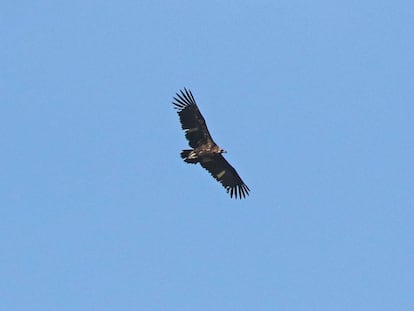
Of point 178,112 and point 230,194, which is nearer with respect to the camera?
point 178,112

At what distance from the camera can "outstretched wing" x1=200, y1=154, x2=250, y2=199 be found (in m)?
73.2

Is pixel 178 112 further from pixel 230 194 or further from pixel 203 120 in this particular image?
pixel 230 194

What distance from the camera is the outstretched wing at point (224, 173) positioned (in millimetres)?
73250

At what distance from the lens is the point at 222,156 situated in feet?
241

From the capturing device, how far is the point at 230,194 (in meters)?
76.1

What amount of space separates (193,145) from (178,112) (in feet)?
6.81

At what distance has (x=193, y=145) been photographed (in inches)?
2825

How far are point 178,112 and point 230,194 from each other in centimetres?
741

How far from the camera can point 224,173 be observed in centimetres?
7506

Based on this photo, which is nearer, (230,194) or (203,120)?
(203,120)

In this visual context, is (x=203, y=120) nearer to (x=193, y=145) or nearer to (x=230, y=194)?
(x=193, y=145)

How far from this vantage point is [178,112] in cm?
7125

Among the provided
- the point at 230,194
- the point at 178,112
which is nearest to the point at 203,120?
the point at 178,112

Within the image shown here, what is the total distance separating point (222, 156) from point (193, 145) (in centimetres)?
244
